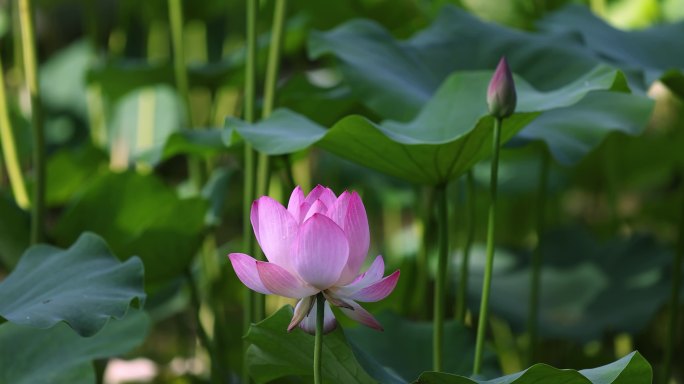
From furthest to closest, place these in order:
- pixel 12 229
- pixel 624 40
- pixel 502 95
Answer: pixel 624 40, pixel 12 229, pixel 502 95

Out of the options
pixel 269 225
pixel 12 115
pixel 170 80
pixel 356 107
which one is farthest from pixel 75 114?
pixel 269 225

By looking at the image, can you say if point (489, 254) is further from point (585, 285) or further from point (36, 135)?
point (585, 285)

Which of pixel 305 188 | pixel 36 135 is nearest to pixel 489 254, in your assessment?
pixel 36 135

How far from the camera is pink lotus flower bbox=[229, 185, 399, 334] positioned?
0.68m

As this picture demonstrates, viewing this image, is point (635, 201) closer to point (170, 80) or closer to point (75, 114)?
point (75, 114)

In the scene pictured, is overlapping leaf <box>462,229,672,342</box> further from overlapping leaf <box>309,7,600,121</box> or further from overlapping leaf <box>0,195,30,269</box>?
overlapping leaf <box>0,195,30,269</box>

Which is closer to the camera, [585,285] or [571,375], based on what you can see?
[571,375]

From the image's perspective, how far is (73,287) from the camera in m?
0.91

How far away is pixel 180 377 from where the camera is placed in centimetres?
178

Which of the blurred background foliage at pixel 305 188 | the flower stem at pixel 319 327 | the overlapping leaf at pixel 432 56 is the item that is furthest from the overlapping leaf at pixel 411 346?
the flower stem at pixel 319 327

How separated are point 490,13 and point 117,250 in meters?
0.96

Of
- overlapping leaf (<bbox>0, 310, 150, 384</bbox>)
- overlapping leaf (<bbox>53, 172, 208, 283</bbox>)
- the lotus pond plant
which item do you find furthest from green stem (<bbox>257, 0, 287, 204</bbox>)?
the lotus pond plant

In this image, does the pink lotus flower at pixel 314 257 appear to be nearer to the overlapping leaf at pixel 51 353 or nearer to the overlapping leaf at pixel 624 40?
the overlapping leaf at pixel 51 353

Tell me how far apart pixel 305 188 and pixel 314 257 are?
4.56 ft
